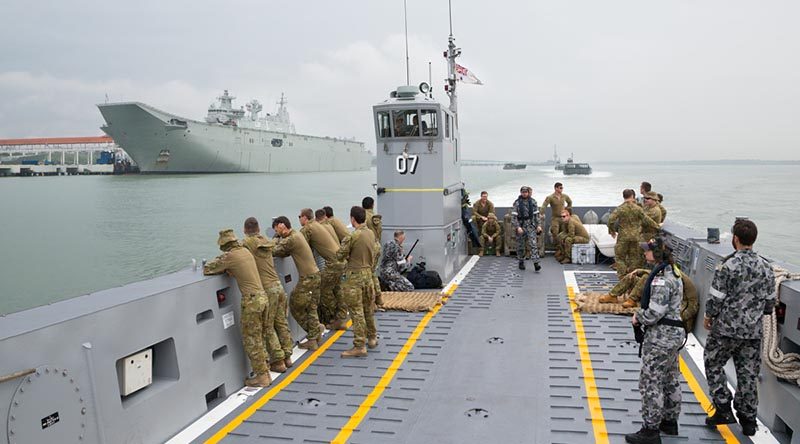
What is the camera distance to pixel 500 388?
568 cm

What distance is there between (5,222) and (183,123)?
136ft

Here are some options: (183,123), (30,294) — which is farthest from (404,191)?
(183,123)

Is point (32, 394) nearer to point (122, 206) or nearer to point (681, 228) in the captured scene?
point (681, 228)

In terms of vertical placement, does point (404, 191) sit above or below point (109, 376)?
above

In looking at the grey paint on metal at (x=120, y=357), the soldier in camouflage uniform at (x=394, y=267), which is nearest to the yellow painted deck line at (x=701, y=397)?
the grey paint on metal at (x=120, y=357)

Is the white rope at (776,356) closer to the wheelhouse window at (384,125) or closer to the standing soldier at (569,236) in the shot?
the wheelhouse window at (384,125)

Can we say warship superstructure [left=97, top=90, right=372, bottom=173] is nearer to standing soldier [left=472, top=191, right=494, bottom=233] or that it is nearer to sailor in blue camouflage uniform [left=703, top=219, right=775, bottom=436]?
standing soldier [left=472, top=191, right=494, bottom=233]

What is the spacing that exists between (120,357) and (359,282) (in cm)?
304

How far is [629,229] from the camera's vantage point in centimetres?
934

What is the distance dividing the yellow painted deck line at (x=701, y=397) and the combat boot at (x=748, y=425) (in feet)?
0.34

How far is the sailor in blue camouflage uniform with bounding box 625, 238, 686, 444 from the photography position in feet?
13.9

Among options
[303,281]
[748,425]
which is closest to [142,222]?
[303,281]

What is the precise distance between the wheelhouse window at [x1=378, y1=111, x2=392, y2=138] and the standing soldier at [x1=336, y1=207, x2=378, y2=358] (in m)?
3.87

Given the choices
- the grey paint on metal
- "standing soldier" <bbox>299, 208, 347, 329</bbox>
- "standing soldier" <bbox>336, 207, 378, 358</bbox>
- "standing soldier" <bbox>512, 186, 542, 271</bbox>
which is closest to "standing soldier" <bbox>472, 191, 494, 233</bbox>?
"standing soldier" <bbox>512, 186, 542, 271</bbox>
